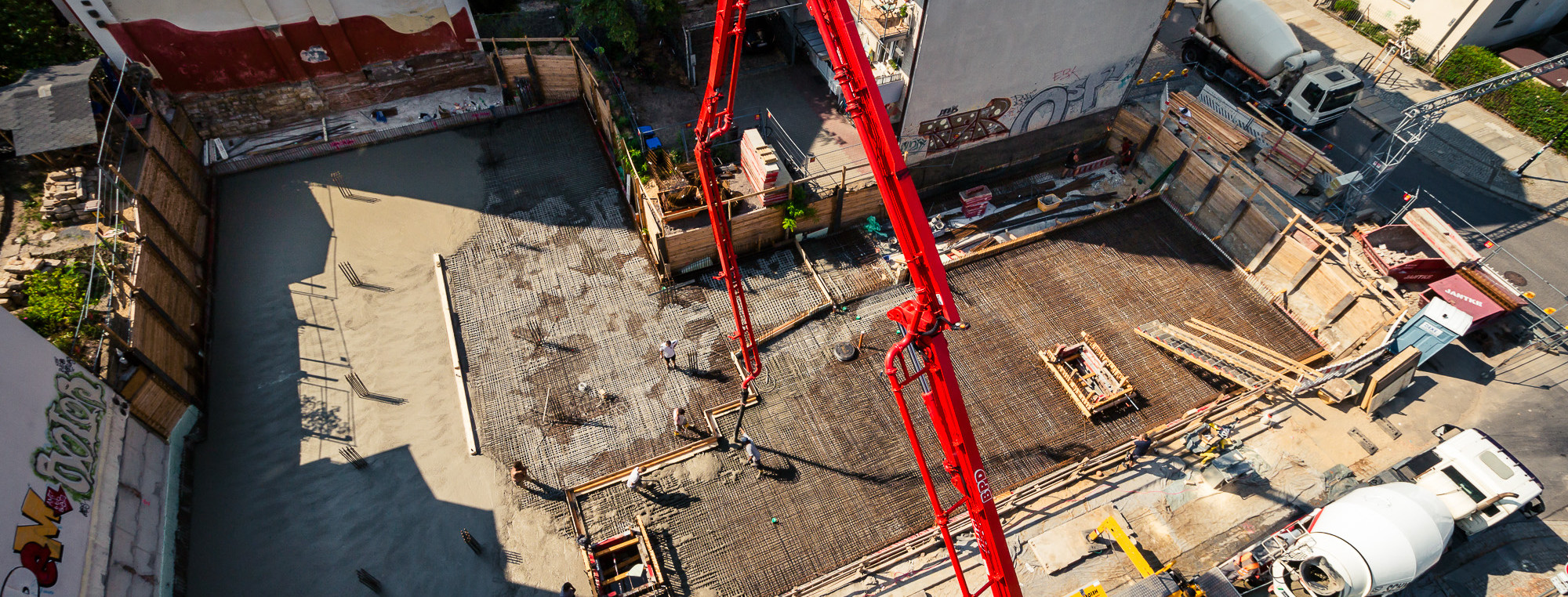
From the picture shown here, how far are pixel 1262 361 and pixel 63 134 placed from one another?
4643 centimetres

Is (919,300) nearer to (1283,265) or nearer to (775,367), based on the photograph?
(775,367)

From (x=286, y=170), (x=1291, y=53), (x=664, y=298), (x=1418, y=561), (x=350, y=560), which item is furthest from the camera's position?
(x=1291, y=53)

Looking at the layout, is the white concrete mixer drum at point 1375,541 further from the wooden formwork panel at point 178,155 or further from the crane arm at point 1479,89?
the wooden formwork panel at point 178,155

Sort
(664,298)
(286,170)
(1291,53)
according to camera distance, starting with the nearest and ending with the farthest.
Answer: (664,298)
(286,170)
(1291,53)

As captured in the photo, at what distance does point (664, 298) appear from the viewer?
28578mm

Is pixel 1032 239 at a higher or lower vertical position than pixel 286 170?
higher

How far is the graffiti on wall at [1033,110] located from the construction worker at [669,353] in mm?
13143

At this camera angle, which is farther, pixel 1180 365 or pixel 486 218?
pixel 486 218

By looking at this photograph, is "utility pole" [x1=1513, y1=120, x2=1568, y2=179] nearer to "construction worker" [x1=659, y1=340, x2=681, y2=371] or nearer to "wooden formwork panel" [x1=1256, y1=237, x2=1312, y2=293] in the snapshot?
"wooden formwork panel" [x1=1256, y1=237, x2=1312, y2=293]

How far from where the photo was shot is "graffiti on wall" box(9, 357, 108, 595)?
55.2 feet

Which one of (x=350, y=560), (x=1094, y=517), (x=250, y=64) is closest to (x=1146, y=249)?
(x=1094, y=517)

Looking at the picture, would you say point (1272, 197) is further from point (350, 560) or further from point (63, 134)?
point (63, 134)

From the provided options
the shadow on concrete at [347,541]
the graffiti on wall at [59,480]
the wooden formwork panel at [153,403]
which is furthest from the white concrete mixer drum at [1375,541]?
the wooden formwork panel at [153,403]

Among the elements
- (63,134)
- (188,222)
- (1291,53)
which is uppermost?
(1291,53)
